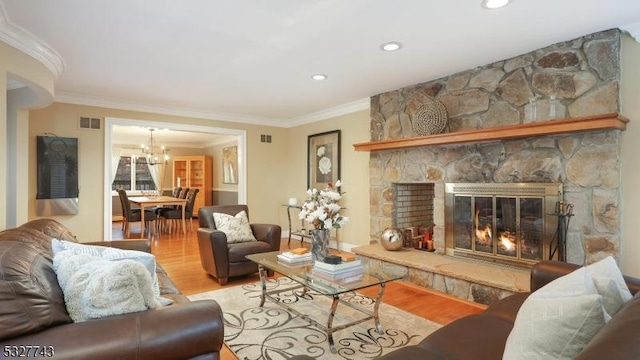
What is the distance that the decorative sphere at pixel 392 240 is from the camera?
393cm

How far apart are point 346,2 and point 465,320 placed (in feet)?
6.66

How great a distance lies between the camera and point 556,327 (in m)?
1.02

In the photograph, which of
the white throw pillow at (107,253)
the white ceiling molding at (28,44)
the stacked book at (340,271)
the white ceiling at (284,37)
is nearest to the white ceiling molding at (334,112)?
the white ceiling at (284,37)

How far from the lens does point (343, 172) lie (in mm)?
5297

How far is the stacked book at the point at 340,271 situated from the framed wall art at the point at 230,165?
6.58 meters

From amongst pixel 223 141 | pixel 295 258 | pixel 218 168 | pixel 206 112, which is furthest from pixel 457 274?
pixel 218 168

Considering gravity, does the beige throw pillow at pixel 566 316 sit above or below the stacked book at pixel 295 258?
above

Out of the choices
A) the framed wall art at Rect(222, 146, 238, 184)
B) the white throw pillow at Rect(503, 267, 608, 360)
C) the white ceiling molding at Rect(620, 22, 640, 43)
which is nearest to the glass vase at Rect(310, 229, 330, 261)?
the white throw pillow at Rect(503, 267, 608, 360)

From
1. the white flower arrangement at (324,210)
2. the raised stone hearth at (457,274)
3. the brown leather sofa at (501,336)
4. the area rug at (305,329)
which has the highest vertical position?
the white flower arrangement at (324,210)

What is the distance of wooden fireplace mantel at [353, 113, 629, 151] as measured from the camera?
2.46 metres

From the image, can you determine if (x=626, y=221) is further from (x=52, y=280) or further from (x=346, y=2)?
(x=52, y=280)

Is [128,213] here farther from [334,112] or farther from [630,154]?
[630,154]

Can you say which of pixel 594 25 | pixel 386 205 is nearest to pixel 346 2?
pixel 594 25

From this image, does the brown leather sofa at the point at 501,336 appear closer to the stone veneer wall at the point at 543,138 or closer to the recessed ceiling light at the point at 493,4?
the stone veneer wall at the point at 543,138
